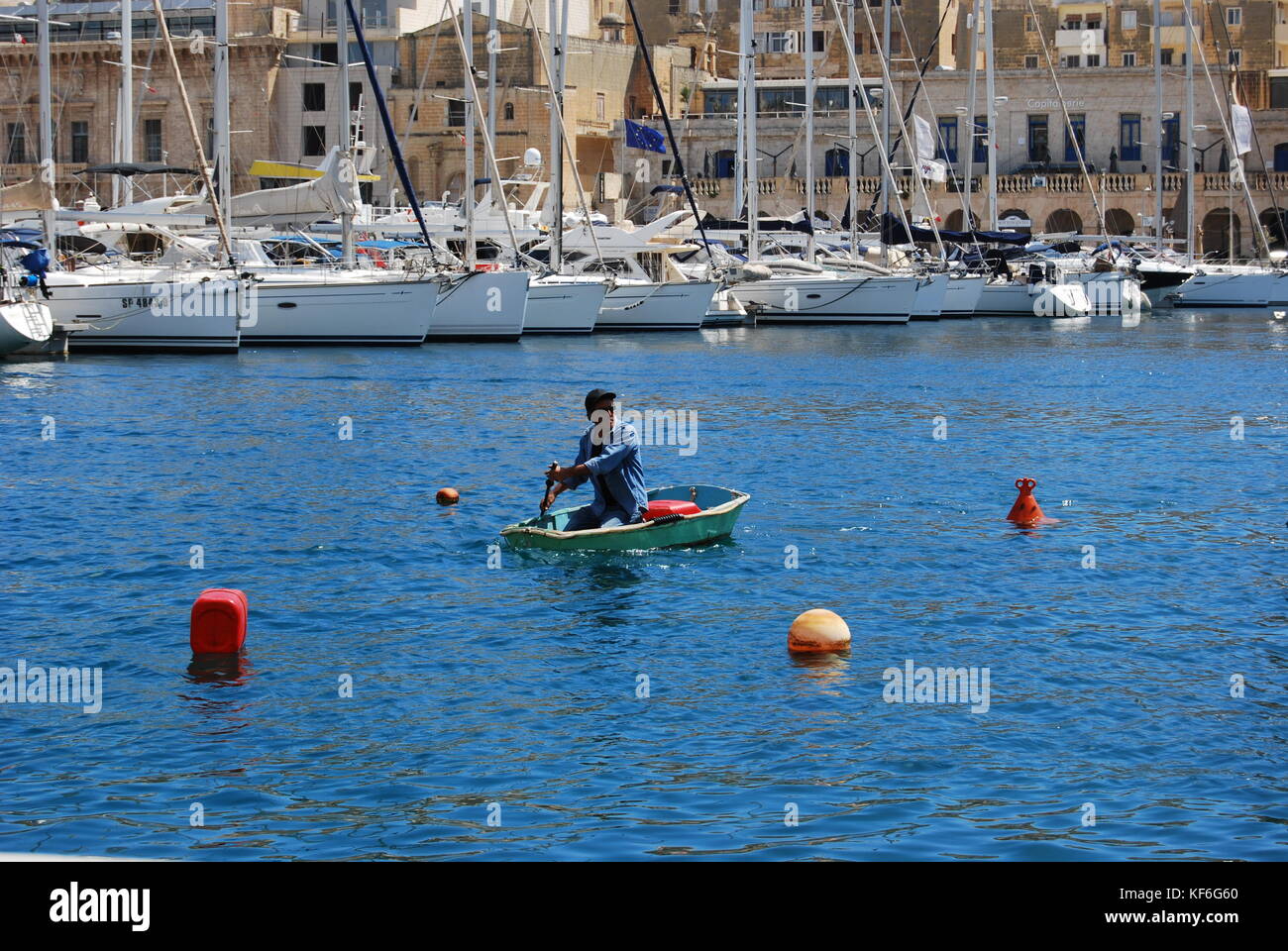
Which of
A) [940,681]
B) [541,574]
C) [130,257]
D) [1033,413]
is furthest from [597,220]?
[940,681]

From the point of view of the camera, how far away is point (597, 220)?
203 feet

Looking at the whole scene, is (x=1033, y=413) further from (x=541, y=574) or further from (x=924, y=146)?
(x=924, y=146)

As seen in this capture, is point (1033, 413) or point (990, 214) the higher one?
point (990, 214)

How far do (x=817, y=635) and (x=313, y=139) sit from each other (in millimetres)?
73776

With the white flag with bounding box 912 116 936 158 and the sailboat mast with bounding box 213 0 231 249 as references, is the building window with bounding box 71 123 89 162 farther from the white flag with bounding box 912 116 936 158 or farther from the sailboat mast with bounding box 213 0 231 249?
the sailboat mast with bounding box 213 0 231 249

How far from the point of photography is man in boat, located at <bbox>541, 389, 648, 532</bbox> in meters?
15.2

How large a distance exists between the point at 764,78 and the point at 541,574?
252 ft

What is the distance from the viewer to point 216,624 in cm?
1259

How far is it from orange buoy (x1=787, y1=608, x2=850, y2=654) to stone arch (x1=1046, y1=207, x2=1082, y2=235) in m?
72.9

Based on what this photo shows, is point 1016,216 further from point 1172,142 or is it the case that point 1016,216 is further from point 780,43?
point 780,43

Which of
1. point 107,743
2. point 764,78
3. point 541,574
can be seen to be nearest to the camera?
point 107,743

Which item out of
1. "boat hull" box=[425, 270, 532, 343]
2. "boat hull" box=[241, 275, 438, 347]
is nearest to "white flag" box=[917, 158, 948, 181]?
"boat hull" box=[425, 270, 532, 343]

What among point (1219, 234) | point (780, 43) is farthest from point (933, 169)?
point (780, 43)
